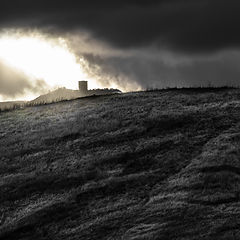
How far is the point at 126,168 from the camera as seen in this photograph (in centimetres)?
3331

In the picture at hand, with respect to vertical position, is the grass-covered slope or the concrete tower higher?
the concrete tower

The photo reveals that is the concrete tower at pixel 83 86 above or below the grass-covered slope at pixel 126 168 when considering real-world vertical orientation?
above

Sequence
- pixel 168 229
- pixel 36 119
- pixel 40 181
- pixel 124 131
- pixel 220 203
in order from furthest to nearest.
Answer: pixel 36 119 < pixel 124 131 < pixel 40 181 < pixel 220 203 < pixel 168 229

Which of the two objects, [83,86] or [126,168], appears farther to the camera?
[83,86]

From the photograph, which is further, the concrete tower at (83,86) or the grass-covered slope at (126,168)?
the concrete tower at (83,86)

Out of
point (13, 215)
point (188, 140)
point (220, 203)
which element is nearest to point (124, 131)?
point (188, 140)

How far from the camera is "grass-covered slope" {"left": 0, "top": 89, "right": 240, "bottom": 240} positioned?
26141 mm

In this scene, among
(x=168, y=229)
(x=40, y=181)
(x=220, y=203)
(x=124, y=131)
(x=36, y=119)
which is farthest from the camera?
(x=36, y=119)

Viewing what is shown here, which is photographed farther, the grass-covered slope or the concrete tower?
the concrete tower

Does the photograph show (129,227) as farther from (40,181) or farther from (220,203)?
(40,181)

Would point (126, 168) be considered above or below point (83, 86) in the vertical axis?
below

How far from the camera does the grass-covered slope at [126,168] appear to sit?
2614 cm

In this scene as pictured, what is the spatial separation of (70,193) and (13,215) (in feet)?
9.27

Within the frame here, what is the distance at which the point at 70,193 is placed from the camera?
103 ft
